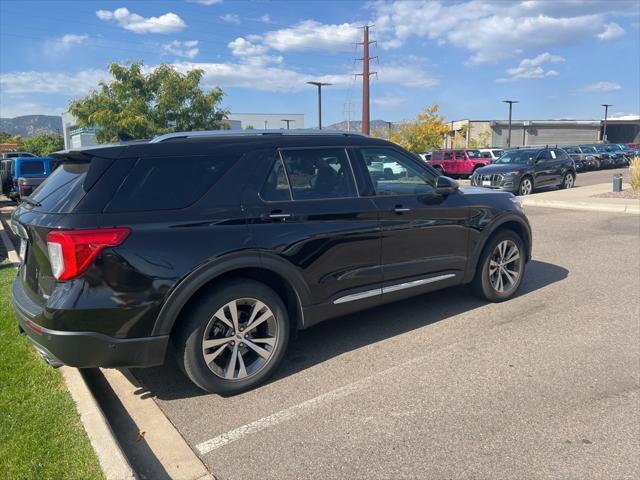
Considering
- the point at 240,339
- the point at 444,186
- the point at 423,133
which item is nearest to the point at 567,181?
the point at 444,186

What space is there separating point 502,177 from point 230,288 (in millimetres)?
15758

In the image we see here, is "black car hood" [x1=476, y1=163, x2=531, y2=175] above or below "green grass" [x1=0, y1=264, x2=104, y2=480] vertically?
above

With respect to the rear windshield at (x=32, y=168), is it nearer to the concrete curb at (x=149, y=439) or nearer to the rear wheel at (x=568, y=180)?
the concrete curb at (x=149, y=439)

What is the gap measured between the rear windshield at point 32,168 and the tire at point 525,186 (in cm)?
1765

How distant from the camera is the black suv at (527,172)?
687 inches

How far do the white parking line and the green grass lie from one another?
0.68 m

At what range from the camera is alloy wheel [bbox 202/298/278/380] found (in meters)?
3.52

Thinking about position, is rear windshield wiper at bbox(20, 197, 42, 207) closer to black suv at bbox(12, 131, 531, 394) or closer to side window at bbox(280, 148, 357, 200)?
black suv at bbox(12, 131, 531, 394)

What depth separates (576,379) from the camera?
148 inches

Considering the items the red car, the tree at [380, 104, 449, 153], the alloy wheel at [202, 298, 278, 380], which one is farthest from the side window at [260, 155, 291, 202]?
the tree at [380, 104, 449, 153]

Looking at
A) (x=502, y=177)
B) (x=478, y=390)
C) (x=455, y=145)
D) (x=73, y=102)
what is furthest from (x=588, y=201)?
(x=455, y=145)

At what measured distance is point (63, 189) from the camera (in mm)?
3346

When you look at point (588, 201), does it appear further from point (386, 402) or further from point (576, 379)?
point (386, 402)

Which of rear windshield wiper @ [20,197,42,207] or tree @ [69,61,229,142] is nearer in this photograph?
rear windshield wiper @ [20,197,42,207]
